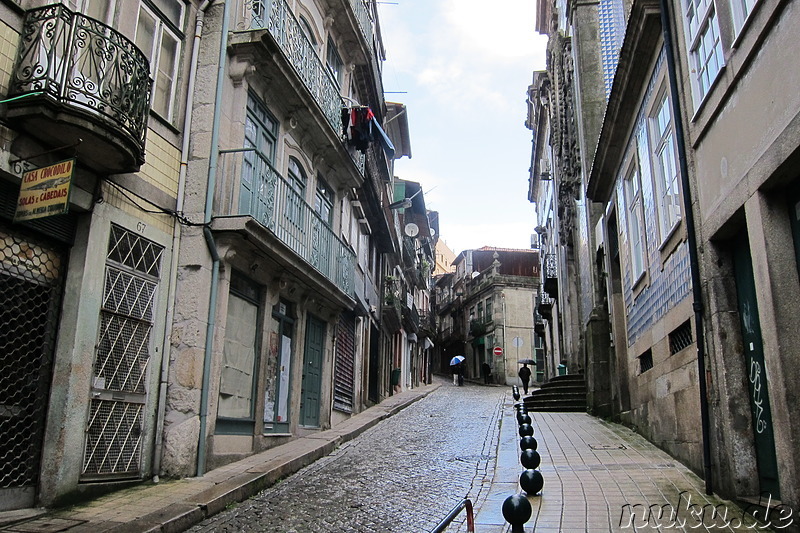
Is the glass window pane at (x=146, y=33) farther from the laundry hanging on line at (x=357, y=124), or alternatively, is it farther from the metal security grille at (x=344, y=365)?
the metal security grille at (x=344, y=365)

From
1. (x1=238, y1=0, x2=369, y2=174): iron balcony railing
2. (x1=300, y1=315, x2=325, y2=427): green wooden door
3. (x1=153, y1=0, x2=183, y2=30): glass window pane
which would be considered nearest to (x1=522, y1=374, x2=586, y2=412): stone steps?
(x1=300, y1=315, x2=325, y2=427): green wooden door

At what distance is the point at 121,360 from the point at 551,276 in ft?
80.7

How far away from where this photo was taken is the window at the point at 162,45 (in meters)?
8.56

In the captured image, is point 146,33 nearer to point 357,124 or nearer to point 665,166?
point 665,166

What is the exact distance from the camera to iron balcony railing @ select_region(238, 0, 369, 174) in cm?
1064

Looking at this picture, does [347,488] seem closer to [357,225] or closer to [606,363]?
[606,363]

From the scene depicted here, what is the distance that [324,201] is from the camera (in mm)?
14812

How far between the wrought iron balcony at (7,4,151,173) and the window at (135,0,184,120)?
1.25m

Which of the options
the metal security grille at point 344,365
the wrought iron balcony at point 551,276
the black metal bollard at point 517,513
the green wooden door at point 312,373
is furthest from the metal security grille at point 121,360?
the wrought iron balcony at point 551,276

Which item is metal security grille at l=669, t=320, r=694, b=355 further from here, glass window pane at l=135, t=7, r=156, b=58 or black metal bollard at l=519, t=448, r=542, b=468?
glass window pane at l=135, t=7, r=156, b=58

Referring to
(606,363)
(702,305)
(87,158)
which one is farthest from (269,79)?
(606,363)

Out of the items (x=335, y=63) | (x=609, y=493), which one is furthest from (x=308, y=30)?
(x=609, y=493)

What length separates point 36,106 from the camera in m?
6.23

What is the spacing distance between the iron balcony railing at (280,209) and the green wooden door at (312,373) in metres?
1.10
